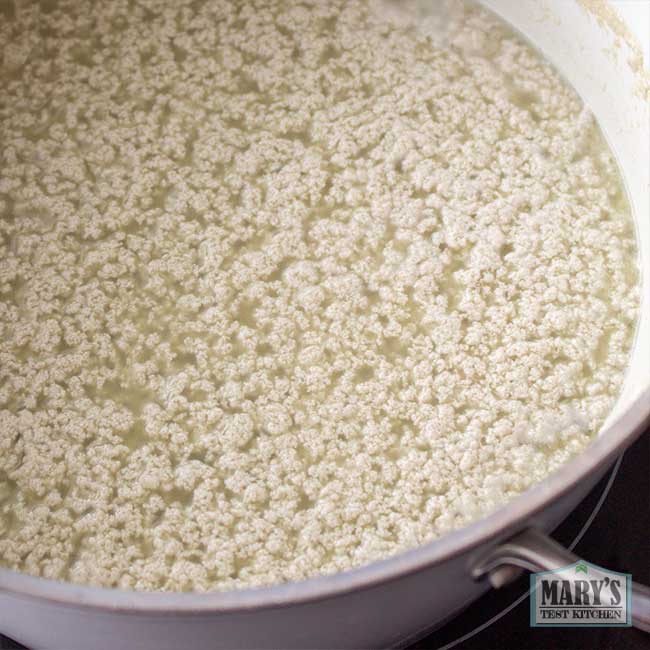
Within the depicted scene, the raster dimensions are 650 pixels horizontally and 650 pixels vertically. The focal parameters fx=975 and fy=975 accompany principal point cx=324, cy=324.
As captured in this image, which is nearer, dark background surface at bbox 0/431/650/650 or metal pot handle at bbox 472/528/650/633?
metal pot handle at bbox 472/528/650/633

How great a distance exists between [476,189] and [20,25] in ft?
2.20

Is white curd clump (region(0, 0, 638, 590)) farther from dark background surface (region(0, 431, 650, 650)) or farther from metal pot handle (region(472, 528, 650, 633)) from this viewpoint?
metal pot handle (region(472, 528, 650, 633))

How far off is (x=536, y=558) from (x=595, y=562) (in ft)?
1.03

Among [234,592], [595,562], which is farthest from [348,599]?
[595,562]

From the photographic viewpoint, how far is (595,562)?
1014 millimetres

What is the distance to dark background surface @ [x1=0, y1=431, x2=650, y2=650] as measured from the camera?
0.98 metres

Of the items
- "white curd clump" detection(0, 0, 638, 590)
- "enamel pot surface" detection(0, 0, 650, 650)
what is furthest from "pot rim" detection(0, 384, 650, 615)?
"white curd clump" detection(0, 0, 638, 590)

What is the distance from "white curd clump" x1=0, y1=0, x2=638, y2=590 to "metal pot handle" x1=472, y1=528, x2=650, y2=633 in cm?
19

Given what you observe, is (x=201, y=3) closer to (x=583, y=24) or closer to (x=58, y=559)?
(x=583, y=24)

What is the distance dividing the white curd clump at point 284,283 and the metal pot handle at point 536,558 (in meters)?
0.19

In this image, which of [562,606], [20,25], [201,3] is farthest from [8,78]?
[562,606]

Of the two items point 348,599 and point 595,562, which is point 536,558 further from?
point 595,562

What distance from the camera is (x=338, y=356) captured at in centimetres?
105

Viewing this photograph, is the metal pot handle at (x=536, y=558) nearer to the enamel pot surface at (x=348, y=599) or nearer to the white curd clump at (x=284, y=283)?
the enamel pot surface at (x=348, y=599)
